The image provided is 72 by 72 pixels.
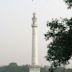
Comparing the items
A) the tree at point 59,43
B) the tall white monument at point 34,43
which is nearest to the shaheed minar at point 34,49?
the tall white monument at point 34,43

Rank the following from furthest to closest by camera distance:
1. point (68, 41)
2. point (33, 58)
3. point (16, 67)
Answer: point (16, 67) → point (33, 58) → point (68, 41)

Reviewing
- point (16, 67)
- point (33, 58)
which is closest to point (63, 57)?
point (33, 58)

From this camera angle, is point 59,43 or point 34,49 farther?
point 34,49

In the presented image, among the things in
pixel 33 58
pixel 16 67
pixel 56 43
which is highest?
pixel 56 43

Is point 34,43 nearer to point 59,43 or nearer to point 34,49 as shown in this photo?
point 34,49

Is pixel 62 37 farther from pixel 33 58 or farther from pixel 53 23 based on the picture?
pixel 33 58

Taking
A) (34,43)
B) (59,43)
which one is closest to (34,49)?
(34,43)

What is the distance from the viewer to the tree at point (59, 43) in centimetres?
1794

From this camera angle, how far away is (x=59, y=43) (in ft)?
59.6

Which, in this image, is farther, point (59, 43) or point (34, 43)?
point (34, 43)

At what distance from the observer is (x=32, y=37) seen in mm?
65750

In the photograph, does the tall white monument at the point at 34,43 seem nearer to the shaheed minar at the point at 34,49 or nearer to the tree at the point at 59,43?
the shaheed minar at the point at 34,49

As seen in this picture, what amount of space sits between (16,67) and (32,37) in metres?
66.0

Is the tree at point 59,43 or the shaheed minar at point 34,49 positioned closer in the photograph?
the tree at point 59,43
